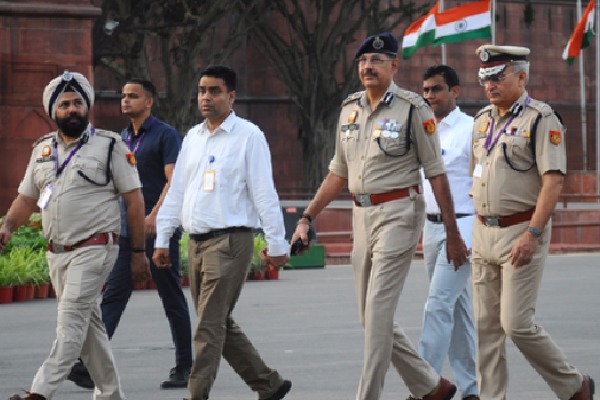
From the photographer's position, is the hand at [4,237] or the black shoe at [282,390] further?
the black shoe at [282,390]

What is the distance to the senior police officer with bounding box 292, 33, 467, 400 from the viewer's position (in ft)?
25.6

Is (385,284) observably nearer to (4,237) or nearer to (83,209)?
(83,209)

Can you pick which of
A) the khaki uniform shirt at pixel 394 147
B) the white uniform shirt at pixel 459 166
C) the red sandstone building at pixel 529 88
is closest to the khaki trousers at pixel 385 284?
the khaki uniform shirt at pixel 394 147

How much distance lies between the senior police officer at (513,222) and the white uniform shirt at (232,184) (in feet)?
3.50

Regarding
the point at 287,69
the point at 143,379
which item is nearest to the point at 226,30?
the point at 287,69

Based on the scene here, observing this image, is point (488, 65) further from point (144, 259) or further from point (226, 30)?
point (226, 30)

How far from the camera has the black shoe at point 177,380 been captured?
9.83 metres

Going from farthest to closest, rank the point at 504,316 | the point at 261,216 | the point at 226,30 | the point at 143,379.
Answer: the point at 226,30
the point at 143,379
the point at 261,216
the point at 504,316

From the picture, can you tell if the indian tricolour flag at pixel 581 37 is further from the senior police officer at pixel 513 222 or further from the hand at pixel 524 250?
the hand at pixel 524 250

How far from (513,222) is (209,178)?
1.60 meters

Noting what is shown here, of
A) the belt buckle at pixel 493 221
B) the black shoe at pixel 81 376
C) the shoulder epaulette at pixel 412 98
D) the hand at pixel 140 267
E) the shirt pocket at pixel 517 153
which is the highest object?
the shoulder epaulette at pixel 412 98

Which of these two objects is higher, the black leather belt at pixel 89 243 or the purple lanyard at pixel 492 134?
the purple lanyard at pixel 492 134

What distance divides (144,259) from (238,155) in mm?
736

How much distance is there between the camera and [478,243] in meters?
7.91
